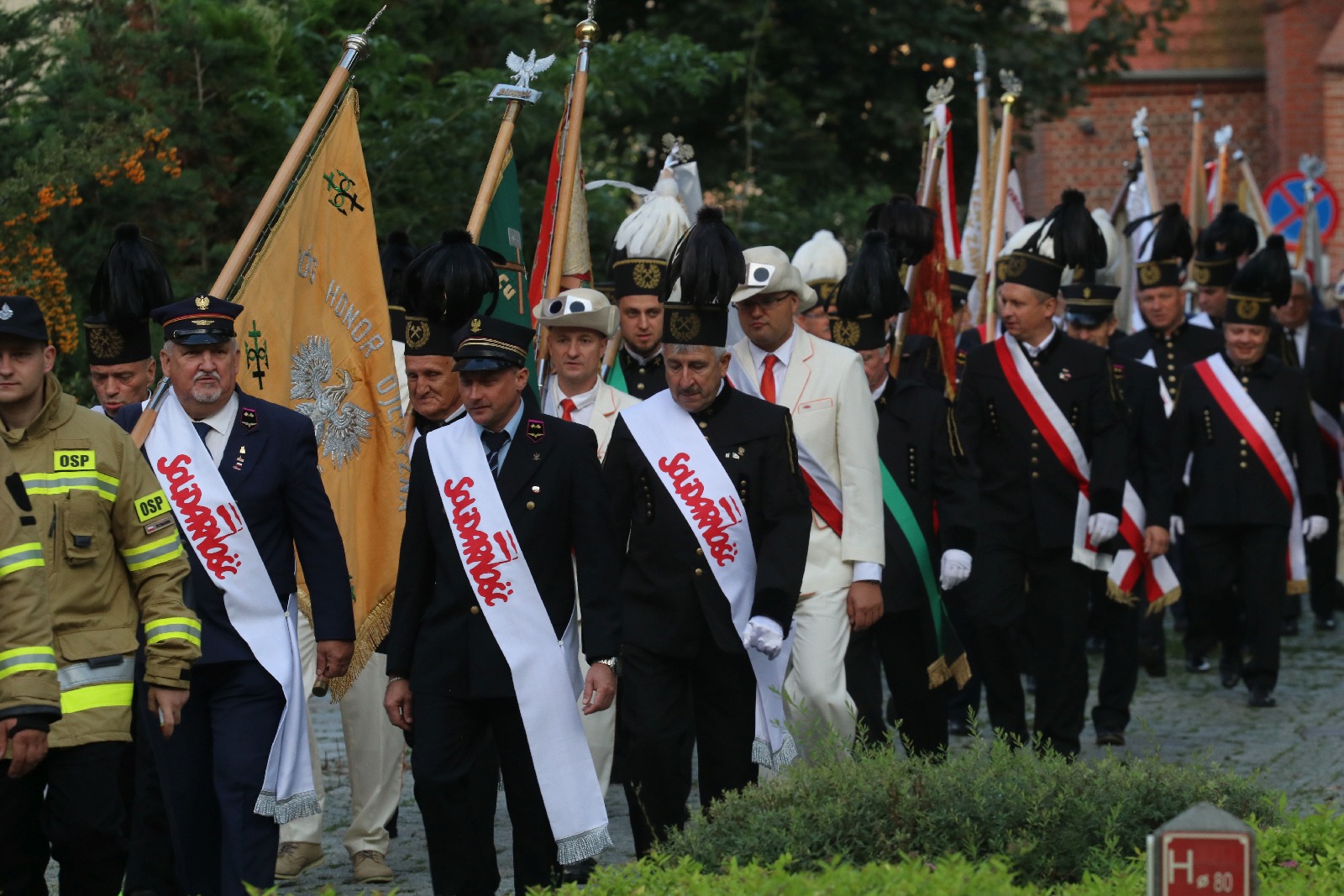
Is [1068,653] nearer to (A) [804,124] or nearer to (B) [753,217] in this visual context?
(B) [753,217]

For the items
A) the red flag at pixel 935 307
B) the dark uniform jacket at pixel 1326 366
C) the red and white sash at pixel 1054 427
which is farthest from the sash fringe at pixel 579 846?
the dark uniform jacket at pixel 1326 366

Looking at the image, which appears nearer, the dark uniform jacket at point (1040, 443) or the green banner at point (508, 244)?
the green banner at point (508, 244)

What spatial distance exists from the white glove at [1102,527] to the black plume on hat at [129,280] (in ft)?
13.9

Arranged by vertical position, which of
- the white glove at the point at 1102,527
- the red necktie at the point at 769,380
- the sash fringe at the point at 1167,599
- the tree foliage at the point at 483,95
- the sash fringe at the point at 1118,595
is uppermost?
the tree foliage at the point at 483,95

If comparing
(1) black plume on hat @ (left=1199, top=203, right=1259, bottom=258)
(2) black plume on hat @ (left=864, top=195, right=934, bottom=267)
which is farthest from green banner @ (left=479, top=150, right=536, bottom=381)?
(1) black plume on hat @ (left=1199, top=203, right=1259, bottom=258)

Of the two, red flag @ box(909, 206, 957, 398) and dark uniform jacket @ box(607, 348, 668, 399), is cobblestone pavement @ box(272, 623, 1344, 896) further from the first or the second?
red flag @ box(909, 206, 957, 398)

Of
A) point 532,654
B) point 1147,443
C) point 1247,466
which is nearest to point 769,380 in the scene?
point 532,654

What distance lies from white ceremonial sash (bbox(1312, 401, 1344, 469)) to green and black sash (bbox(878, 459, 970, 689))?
6407 mm

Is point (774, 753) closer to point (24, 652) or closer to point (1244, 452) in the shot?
point (24, 652)

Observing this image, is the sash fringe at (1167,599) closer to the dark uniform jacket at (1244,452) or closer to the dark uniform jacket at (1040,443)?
the dark uniform jacket at (1244,452)

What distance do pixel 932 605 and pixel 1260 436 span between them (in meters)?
3.85

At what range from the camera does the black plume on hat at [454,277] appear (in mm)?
7453

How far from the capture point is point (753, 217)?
58.2ft

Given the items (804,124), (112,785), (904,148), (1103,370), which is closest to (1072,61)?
(904,148)
